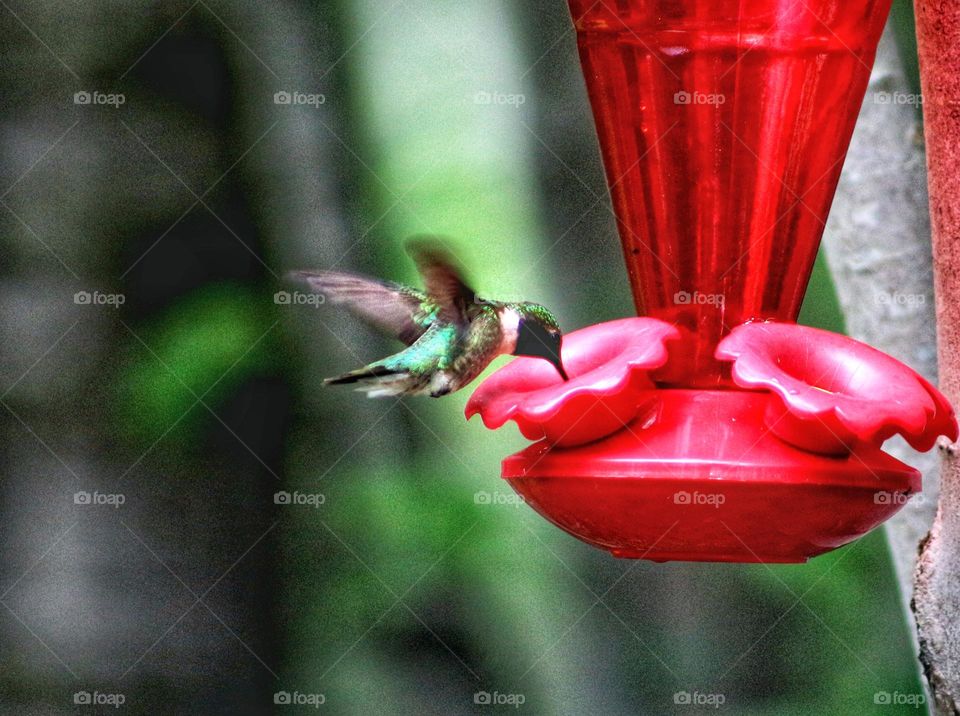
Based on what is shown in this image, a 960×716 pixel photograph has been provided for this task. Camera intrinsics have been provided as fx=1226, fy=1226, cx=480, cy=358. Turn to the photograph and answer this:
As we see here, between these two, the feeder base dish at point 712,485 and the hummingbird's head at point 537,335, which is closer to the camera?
the feeder base dish at point 712,485

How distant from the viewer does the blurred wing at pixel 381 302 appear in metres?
2.24

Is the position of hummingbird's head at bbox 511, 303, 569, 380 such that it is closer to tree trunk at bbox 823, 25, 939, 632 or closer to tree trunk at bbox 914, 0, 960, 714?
tree trunk at bbox 914, 0, 960, 714

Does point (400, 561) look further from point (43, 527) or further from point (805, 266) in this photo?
point (805, 266)

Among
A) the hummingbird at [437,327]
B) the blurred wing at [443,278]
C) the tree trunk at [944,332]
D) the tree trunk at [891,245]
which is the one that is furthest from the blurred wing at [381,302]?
the tree trunk at [891,245]

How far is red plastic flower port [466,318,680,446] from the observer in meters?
1.72

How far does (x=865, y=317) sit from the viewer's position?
2857 mm

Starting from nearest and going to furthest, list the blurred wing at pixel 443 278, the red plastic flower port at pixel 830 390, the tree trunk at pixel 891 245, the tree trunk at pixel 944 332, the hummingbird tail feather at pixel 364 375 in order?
the red plastic flower port at pixel 830 390
the blurred wing at pixel 443 278
the hummingbird tail feather at pixel 364 375
the tree trunk at pixel 944 332
the tree trunk at pixel 891 245

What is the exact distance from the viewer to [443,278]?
2.05m

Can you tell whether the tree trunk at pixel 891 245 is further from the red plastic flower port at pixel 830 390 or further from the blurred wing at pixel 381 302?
the blurred wing at pixel 381 302

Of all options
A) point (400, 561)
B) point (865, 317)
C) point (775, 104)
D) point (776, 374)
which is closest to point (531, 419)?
point (776, 374)

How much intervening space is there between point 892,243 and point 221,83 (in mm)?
2387

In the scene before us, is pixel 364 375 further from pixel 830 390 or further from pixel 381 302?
pixel 830 390

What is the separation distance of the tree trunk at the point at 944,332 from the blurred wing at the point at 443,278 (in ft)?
2.87

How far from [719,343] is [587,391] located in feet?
0.99
